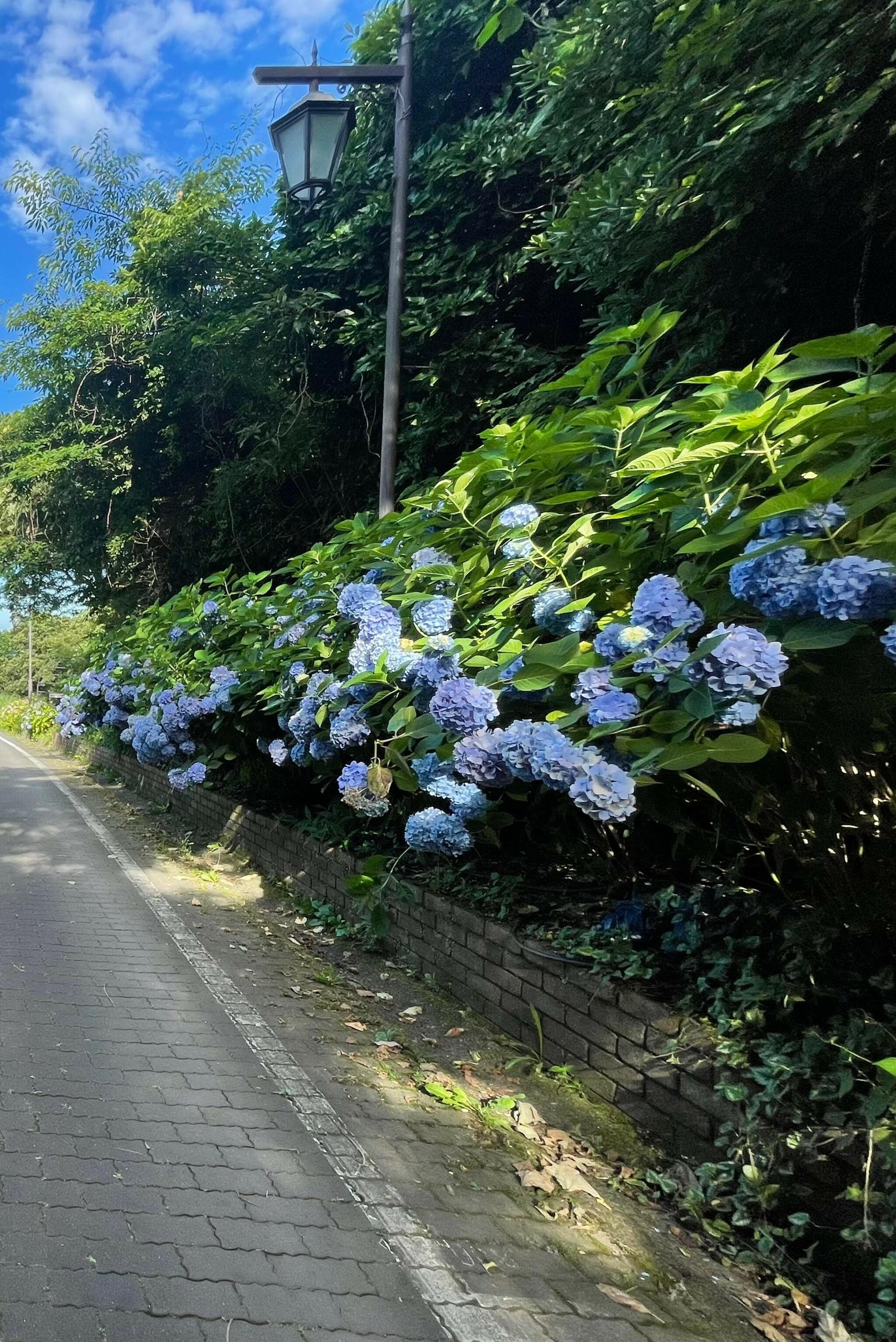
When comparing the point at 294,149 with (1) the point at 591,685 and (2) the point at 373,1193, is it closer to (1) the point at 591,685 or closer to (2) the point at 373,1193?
(1) the point at 591,685

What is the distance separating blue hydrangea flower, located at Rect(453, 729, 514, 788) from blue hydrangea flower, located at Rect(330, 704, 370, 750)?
1.31 meters

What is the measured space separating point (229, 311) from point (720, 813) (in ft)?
31.9

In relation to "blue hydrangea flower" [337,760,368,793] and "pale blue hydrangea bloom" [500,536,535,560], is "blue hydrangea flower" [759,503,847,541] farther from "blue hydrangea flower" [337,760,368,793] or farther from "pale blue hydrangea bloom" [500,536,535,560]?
"blue hydrangea flower" [337,760,368,793]

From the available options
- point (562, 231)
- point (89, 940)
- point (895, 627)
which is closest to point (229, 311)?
point (562, 231)

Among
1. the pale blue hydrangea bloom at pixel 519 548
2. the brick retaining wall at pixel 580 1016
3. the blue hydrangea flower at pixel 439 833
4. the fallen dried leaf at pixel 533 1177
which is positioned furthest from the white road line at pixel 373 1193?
the pale blue hydrangea bloom at pixel 519 548

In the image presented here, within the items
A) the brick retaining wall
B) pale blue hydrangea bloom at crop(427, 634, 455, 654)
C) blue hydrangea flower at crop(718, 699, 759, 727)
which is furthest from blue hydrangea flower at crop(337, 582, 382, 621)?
blue hydrangea flower at crop(718, 699, 759, 727)

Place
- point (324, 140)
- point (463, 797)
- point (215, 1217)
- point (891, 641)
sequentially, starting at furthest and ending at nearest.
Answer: point (324, 140)
point (463, 797)
point (215, 1217)
point (891, 641)

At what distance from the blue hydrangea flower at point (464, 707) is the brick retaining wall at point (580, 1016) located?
48.2 inches

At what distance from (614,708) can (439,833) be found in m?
1.48

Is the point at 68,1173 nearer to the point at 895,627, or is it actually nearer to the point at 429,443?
the point at 895,627

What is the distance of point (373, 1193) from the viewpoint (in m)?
3.05

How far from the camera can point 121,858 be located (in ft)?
29.9

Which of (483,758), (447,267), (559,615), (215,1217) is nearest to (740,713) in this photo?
(559,615)

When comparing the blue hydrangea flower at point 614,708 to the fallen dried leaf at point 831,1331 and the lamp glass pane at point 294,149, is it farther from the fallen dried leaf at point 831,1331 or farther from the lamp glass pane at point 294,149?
the lamp glass pane at point 294,149
